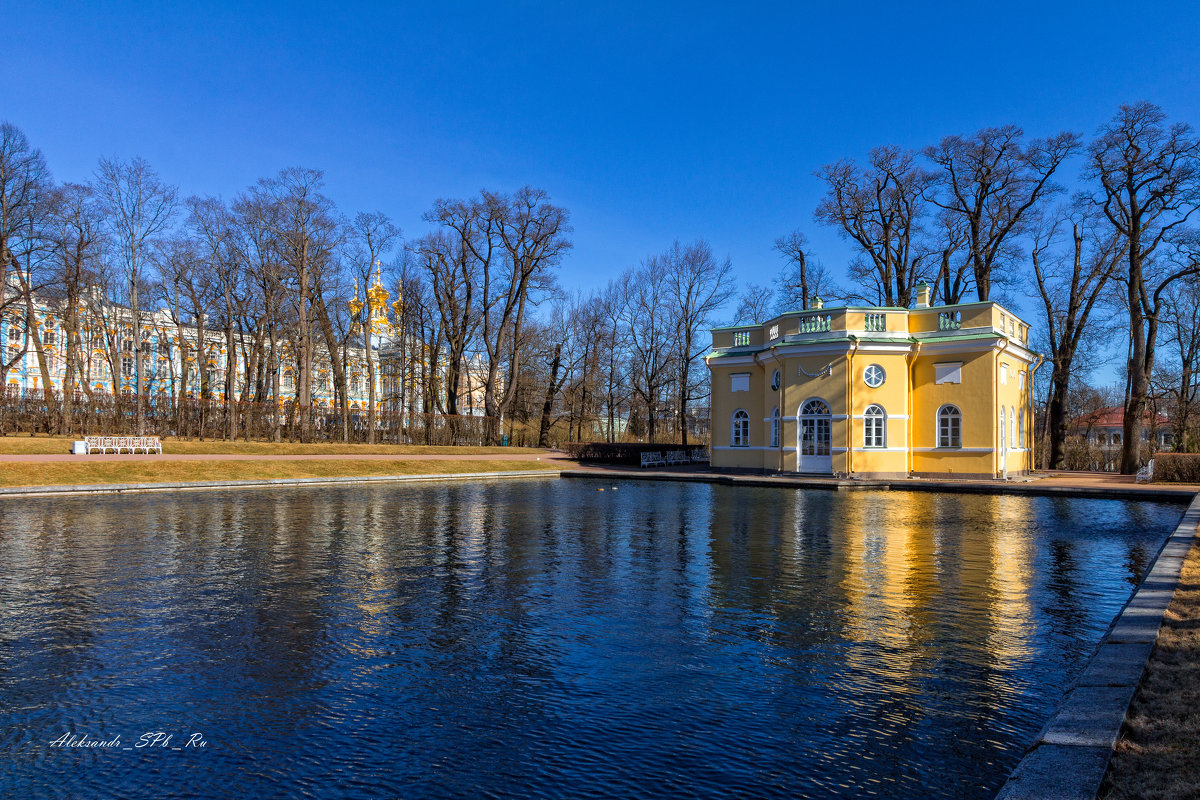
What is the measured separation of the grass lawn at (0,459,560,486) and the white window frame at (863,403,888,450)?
14.5m

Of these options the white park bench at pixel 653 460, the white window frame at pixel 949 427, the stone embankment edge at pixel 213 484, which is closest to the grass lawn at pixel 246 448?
the stone embankment edge at pixel 213 484

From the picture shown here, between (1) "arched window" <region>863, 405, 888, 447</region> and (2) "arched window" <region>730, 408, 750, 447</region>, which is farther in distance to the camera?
(2) "arched window" <region>730, 408, 750, 447</region>

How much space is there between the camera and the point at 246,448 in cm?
3006

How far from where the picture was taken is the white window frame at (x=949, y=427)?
27094 millimetres

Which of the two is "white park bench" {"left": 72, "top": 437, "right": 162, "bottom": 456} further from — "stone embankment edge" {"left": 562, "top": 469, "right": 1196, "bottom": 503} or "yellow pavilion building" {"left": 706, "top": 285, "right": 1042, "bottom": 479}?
"yellow pavilion building" {"left": 706, "top": 285, "right": 1042, "bottom": 479}

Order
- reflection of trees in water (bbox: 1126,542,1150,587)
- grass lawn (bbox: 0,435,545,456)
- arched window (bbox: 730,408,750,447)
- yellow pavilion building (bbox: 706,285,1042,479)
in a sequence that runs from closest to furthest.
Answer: reflection of trees in water (bbox: 1126,542,1150,587) < grass lawn (bbox: 0,435,545,456) < yellow pavilion building (bbox: 706,285,1042,479) < arched window (bbox: 730,408,750,447)

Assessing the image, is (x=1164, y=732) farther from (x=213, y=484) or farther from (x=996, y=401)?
(x=996, y=401)

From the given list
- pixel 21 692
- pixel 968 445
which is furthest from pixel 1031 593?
pixel 968 445

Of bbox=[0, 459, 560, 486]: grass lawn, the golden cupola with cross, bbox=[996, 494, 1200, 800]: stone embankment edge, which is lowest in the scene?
bbox=[996, 494, 1200, 800]: stone embankment edge

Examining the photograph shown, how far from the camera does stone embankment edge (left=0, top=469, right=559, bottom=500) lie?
18.9 metres

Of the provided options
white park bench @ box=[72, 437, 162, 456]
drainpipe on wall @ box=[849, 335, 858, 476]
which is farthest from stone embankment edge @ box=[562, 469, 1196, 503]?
white park bench @ box=[72, 437, 162, 456]

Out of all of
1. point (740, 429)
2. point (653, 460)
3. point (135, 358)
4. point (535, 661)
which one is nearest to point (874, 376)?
point (740, 429)

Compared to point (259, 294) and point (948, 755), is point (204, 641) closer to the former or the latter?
point (948, 755)

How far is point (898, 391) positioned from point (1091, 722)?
24.7 m
